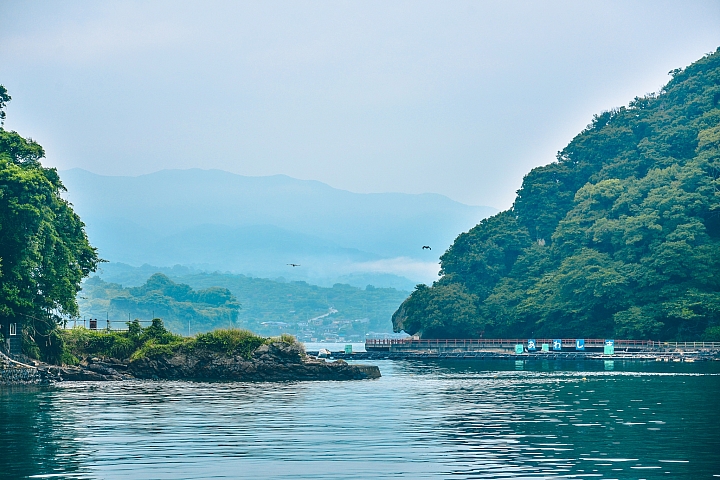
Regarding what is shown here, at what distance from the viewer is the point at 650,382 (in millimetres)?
67625

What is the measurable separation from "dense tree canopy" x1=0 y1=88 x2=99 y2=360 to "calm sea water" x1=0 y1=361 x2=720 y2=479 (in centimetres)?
760

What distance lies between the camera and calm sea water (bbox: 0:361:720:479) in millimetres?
28891

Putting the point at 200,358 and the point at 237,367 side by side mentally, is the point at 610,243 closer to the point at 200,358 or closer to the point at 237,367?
the point at 237,367

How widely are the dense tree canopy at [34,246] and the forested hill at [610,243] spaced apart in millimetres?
73047

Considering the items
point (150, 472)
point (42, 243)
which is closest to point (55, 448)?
point (150, 472)

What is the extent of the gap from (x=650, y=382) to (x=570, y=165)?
94495 millimetres

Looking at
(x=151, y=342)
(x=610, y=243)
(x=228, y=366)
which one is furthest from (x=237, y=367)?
(x=610, y=243)

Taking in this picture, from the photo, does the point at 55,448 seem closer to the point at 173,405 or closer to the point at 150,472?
the point at 150,472

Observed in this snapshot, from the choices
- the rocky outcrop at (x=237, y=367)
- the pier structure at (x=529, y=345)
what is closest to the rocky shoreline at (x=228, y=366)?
the rocky outcrop at (x=237, y=367)

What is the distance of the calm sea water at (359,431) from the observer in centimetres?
2889

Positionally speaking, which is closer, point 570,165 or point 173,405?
point 173,405

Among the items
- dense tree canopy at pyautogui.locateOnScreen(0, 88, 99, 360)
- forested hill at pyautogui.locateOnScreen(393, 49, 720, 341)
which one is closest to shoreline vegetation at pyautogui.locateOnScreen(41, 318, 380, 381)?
dense tree canopy at pyautogui.locateOnScreen(0, 88, 99, 360)

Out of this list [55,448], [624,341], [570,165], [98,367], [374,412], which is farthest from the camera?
[570,165]

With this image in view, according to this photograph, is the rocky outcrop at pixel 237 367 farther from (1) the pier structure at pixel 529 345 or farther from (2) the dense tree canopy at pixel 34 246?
(1) the pier structure at pixel 529 345
